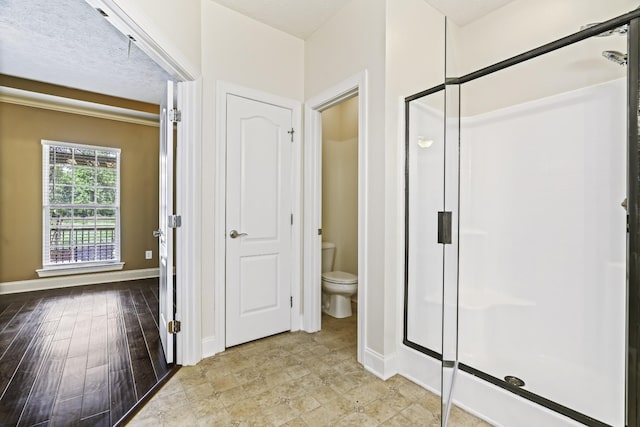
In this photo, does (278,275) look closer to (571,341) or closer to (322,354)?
(322,354)

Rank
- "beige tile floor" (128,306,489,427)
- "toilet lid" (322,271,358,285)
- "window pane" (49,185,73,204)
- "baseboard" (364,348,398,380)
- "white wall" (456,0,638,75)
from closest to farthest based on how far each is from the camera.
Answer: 1. "beige tile floor" (128,306,489,427)
2. "white wall" (456,0,638,75)
3. "baseboard" (364,348,398,380)
4. "toilet lid" (322,271,358,285)
5. "window pane" (49,185,73,204)

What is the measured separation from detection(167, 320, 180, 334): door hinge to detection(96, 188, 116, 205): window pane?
3265mm

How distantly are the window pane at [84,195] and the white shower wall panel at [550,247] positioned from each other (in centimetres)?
487

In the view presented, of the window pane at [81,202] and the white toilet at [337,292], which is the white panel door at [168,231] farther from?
the window pane at [81,202]

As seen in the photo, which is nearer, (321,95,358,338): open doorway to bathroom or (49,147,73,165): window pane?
A: (321,95,358,338): open doorway to bathroom

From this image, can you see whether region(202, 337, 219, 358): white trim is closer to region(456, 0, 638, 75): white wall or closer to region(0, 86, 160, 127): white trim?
region(456, 0, 638, 75): white wall

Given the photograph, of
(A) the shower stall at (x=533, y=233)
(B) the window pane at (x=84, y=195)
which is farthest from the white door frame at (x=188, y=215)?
(B) the window pane at (x=84, y=195)

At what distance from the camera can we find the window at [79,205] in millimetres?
4078

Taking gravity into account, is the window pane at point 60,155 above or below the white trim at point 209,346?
above

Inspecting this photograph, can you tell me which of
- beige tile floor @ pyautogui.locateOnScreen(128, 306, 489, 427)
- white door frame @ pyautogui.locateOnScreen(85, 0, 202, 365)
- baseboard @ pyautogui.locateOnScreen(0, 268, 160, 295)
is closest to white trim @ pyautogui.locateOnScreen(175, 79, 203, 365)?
white door frame @ pyautogui.locateOnScreen(85, 0, 202, 365)

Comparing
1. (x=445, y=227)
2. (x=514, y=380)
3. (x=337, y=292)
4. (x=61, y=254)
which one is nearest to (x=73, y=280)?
(x=61, y=254)

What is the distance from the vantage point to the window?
4.08 meters

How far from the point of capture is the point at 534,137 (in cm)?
196

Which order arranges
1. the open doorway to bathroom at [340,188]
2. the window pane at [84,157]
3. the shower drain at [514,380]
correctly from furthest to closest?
the window pane at [84,157], the open doorway to bathroom at [340,188], the shower drain at [514,380]
